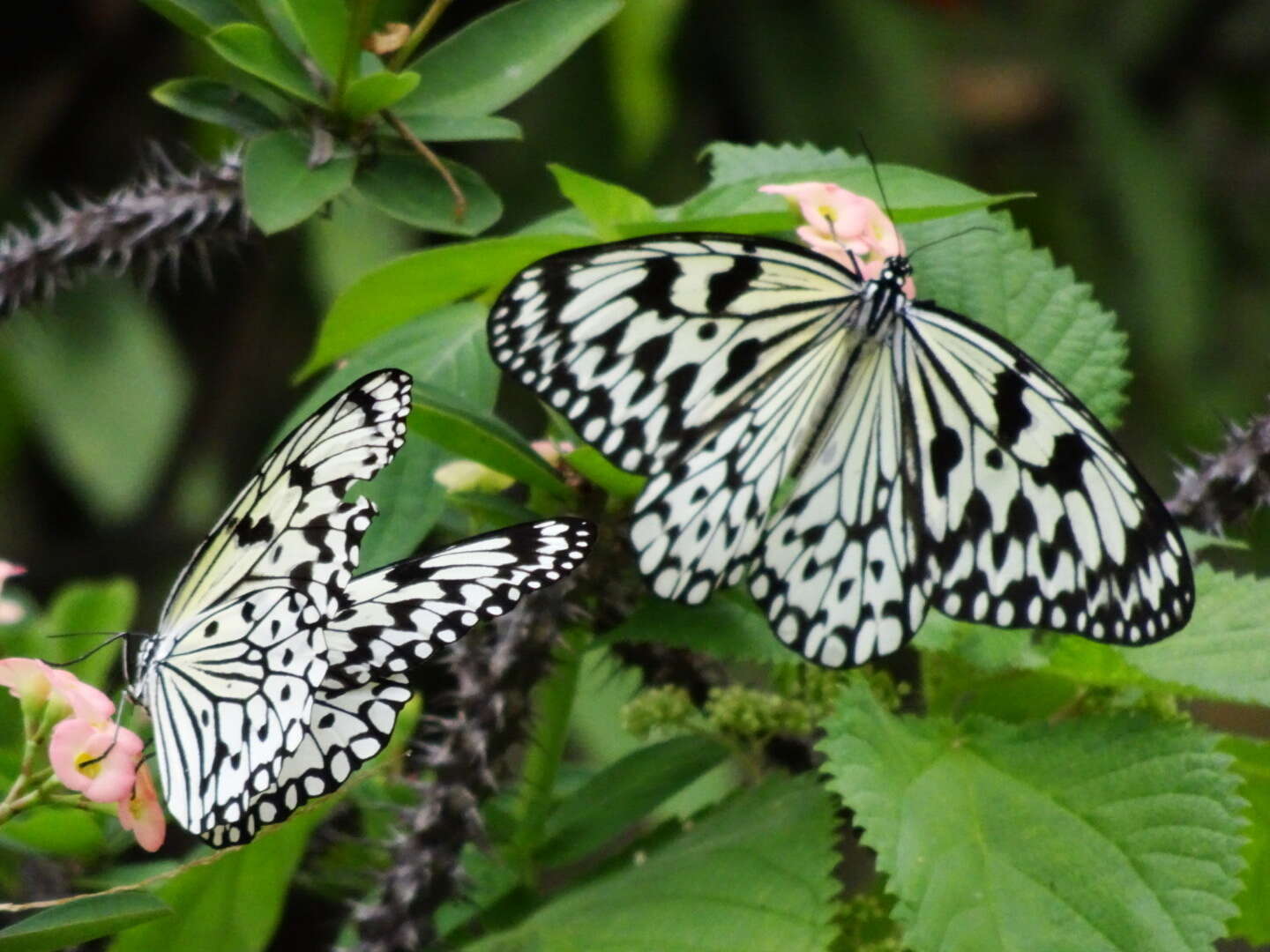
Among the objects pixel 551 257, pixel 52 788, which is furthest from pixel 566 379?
pixel 52 788

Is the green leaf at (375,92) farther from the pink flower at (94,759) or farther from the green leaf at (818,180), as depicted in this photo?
the pink flower at (94,759)

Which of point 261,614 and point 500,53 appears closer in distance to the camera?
point 261,614

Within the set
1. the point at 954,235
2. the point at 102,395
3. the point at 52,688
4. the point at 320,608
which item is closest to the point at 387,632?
the point at 320,608

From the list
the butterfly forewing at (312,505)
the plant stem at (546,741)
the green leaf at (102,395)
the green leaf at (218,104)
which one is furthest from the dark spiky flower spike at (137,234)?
the green leaf at (102,395)

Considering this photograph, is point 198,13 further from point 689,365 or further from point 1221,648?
point 1221,648

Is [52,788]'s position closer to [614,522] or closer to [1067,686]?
[614,522]
